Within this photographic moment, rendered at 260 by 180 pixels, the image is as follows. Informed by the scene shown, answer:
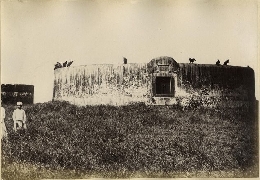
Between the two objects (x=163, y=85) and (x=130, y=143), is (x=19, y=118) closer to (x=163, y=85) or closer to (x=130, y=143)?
(x=130, y=143)

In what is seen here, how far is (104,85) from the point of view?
10.2 feet

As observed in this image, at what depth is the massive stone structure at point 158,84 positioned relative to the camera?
3090mm

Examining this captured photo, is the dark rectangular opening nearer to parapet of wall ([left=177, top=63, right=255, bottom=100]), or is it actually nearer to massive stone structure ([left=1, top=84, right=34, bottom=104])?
parapet of wall ([left=177, top=63, right=255, bottom=100])

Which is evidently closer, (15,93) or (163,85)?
(15,93)

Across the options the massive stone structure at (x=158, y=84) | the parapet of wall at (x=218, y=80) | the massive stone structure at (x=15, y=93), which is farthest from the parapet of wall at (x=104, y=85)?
the parapet of wall at (x=218, y=80)

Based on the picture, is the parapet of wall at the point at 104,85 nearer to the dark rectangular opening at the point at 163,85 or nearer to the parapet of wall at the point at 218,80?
the dark rectangular opening at the point at 163,85

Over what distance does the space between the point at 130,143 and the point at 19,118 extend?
2.68 feet

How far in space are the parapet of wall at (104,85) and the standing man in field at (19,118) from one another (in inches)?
10.3

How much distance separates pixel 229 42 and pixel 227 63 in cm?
16

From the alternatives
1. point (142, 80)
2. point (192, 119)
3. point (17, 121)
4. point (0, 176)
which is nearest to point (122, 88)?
point (142, 80)

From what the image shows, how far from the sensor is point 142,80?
3.12 m

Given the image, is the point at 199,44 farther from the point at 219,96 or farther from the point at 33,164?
the point at 33,164

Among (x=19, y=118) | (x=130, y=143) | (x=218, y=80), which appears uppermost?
(x=218, y=80)

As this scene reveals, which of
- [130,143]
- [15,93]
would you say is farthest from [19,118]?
[130,143]
